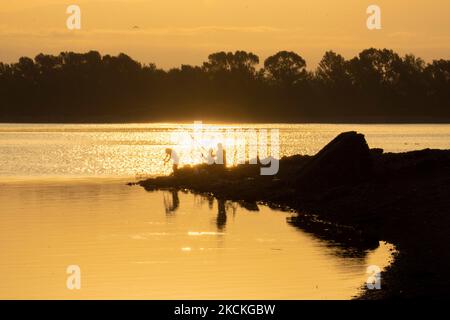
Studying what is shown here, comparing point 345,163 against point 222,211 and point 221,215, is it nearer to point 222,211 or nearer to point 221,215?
point 222,211

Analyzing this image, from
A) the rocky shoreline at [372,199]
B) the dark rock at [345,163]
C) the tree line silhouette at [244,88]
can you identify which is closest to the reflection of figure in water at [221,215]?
the rocky shoreline at [372,199]

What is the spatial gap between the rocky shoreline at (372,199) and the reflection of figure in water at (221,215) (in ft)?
2.85

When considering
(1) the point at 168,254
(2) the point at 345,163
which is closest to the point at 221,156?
(2) the point at 345,163

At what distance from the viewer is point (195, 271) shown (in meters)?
23.2

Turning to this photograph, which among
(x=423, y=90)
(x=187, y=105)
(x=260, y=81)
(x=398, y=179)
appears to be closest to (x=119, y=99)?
(x=187, y=105)

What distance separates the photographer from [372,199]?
1336 inches

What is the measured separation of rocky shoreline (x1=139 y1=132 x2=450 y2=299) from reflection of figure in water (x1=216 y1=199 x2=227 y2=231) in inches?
34.2

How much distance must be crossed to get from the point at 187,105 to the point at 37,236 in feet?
532

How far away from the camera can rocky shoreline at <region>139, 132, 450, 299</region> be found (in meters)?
22.8

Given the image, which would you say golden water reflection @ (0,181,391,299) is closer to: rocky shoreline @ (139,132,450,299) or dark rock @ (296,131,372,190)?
rocky shoreline @ (139,132,450,299)

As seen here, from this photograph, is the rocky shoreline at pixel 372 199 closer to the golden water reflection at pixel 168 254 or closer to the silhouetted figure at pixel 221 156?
the golden water reflection at pixel 168 254

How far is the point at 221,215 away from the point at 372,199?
5501 mm

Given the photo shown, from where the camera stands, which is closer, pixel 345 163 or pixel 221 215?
pixel 221 215
